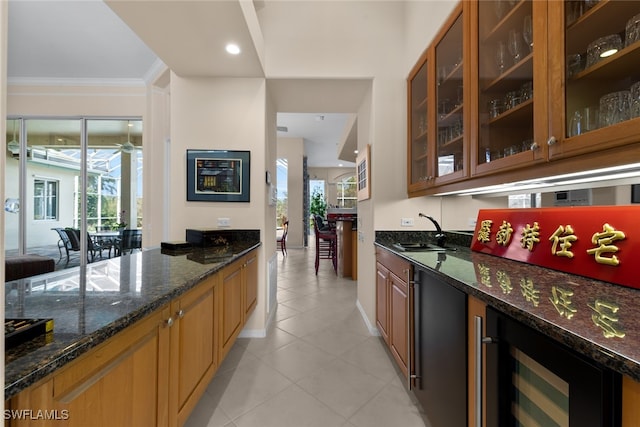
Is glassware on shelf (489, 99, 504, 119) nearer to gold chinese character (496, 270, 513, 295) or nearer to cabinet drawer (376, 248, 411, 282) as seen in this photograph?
gold chinese character (496, 270, 513, 295)

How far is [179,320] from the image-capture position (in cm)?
114

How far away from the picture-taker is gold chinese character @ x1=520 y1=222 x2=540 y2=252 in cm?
131

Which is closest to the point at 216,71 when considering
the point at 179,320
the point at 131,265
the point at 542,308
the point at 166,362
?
the point at 131,265

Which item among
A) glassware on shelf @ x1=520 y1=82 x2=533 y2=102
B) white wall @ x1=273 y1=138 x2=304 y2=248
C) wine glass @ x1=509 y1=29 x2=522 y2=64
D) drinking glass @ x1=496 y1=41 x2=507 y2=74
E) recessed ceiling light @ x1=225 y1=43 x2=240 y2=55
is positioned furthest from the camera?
white wall @ x1=273 y1=138 x2=304 y2=248

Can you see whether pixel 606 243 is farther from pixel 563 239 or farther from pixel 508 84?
pixel 508 84

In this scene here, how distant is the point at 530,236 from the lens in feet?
4.43

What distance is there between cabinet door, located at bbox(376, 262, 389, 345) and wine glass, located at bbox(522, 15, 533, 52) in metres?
1.61

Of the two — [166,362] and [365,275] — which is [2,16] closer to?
[166,362]

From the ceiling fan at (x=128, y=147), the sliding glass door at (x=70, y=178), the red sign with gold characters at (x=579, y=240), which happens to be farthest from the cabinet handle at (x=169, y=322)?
the ceiling fan at (x=128, y=147)

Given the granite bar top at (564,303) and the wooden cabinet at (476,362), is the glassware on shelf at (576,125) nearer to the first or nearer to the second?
the granite bar top at (564,303)

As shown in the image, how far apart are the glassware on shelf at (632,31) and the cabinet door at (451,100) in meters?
0.72

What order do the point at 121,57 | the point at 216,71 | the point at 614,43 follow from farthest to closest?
the point at 121,57 < the point at 216,71 < the point at 614,43

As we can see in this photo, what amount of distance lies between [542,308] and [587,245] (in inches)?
21.7

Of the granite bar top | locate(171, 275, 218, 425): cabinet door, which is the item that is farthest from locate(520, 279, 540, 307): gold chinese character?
locate(171, 275, 218, 425): cabinet door
